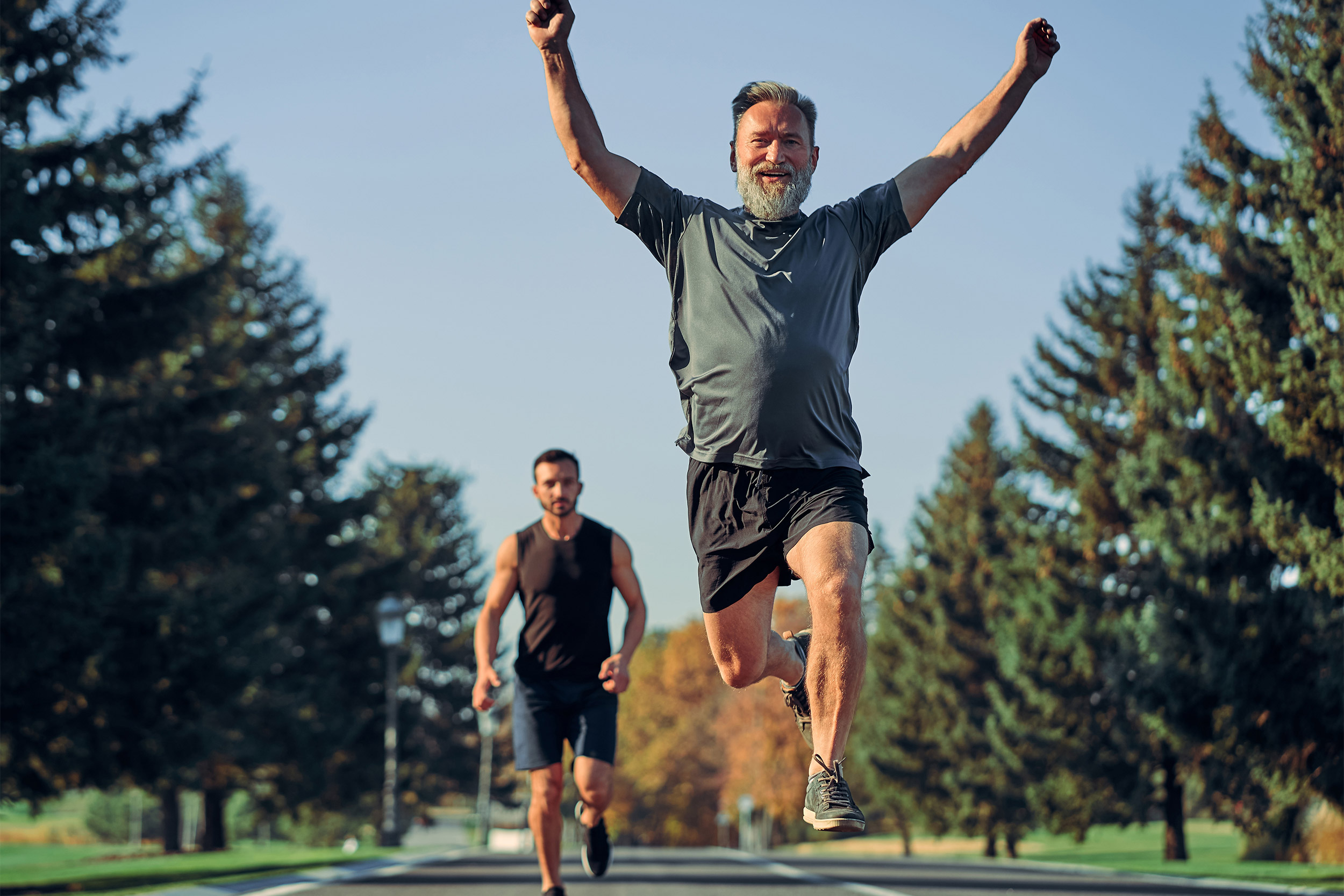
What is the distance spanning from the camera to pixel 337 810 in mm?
42125

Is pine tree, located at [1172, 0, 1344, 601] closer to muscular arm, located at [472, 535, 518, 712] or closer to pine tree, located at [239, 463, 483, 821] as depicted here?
muscular arm, located at [472, 535, 518, 712]

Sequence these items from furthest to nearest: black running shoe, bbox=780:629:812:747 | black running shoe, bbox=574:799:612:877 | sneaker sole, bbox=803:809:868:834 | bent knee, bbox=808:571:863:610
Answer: black running shoe, bbox=574:799:612:877 < black running shoe, bbox=780:629:812:747 < bent knee, bbox=808:571:863:610 < sneaker sole, bbox=803:809:868:834

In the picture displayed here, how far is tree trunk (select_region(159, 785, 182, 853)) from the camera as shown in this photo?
107 ft

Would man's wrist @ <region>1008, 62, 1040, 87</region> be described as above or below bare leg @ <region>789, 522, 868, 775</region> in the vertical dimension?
above

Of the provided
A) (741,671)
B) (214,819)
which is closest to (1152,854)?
(214,819)

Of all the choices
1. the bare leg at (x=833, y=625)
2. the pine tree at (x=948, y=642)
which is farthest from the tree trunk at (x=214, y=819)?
the bare leg at (x=833, y=625)

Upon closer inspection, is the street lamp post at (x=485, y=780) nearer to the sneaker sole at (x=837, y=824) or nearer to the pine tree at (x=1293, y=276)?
the pine tree at (x=1293, y=276)

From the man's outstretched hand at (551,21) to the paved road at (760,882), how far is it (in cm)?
830

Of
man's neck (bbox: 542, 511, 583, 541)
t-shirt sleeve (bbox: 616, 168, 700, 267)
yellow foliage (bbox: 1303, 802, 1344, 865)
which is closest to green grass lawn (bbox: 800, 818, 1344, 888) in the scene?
yellow foliage (bbox: 1303, 802, 1344, 865)

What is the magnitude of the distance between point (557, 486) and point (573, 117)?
12.9ft

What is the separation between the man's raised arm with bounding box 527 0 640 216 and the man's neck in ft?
12.5

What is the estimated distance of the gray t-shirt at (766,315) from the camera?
4582mm

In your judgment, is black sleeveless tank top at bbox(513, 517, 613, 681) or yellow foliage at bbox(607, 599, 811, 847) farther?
yellow foliage at bbox(607, 599, 811, 847)

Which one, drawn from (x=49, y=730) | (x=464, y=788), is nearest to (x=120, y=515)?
(x=49, y=730)
